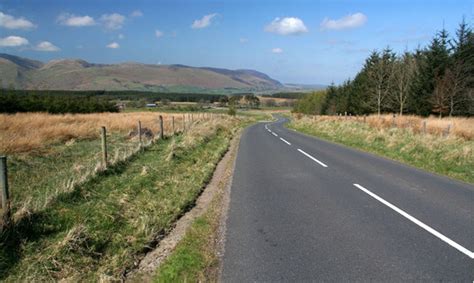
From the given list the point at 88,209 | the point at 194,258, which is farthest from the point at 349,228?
the point at 88,209

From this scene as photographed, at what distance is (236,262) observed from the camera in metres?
5.01

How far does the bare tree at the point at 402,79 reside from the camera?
46281 millimetres

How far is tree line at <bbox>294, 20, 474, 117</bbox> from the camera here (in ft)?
122

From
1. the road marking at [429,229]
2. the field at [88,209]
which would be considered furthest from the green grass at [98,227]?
the road marking at [429,229]

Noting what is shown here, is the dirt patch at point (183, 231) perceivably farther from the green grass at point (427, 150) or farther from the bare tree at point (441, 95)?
the bare tree at point (441, 95)

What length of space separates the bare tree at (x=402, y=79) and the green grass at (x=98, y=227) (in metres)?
41.5

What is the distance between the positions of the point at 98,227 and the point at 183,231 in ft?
4.79

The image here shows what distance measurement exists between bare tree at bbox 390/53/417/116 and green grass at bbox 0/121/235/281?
1636 inches

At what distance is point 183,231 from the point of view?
6.56 meters

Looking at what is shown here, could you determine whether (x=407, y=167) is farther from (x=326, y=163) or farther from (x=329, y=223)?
(x=329, y=223)

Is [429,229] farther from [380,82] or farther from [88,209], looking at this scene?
[380,82]

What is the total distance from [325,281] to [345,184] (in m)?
5.99

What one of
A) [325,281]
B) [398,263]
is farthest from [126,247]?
[398,263]

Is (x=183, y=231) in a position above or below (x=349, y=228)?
below
